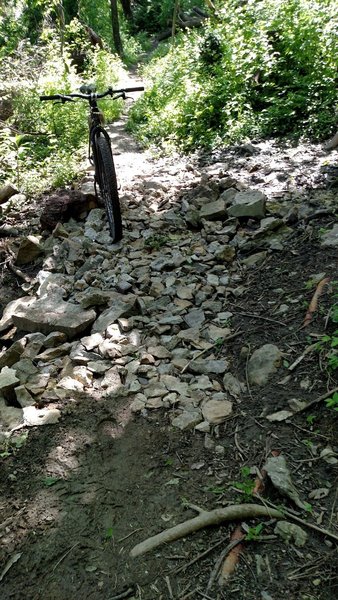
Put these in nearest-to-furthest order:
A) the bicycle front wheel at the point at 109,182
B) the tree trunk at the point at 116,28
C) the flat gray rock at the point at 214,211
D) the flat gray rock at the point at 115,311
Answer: the flat gray rock at the point at 115,311 → the bicycle front wheel at the point at 109,182 → the flat gray rock at the point at 214,211 → the tree trunk at the point at 116,28

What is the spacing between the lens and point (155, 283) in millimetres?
4188

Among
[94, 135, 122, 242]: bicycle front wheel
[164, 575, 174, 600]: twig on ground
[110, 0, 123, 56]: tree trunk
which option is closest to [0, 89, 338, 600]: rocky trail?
[164, 575, 174, 600]: twig on ground

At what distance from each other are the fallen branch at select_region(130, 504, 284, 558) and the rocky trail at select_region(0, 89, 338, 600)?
0.01 metres

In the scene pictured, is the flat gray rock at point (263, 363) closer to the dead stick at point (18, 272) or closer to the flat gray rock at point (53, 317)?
the flat gray rock at point (53, 317)

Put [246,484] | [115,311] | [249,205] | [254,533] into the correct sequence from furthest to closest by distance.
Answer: [249,205] < [115,311] < [246,484] < [254,533]

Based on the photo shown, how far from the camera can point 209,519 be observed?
2.10 m

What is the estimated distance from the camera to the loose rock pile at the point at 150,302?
9.85 feet

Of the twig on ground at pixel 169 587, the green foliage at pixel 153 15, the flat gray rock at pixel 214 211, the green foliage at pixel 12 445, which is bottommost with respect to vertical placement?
the twig on ground at pixel 169 587

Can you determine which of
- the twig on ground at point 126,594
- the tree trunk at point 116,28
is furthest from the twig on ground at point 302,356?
the tree trunk at point 116,28

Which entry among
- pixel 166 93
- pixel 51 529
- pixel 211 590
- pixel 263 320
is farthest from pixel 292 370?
pixel 166 93

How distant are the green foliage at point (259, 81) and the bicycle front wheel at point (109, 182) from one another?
2.59 m

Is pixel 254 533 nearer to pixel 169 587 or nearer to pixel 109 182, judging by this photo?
pixel 169 587

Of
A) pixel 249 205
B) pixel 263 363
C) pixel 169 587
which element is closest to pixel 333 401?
pixel 263 363

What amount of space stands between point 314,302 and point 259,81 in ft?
17.9
